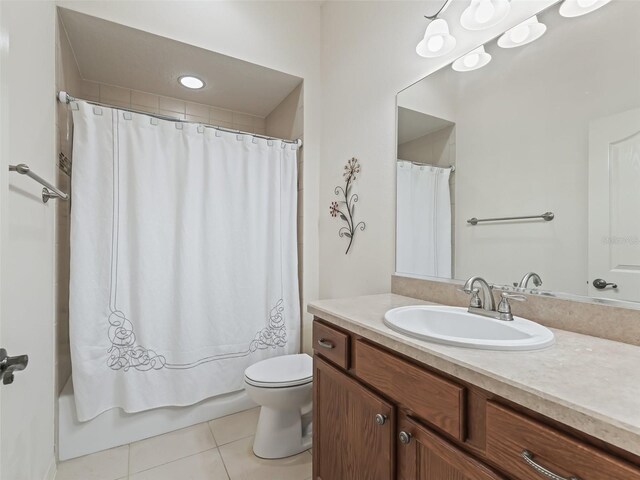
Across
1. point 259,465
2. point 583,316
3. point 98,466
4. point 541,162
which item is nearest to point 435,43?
point 541,162

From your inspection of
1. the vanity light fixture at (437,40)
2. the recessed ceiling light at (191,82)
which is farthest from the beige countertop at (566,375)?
the recessed ceiling light at (191,82)

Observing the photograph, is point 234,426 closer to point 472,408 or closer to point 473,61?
point 472,408

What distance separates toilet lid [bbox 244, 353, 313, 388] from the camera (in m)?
1.60

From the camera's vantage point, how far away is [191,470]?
156 cm

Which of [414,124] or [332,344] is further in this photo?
[414,124]

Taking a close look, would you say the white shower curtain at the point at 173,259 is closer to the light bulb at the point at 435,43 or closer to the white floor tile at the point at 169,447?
the white floor tile at the point at 169,447

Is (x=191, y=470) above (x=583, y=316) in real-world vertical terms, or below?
below

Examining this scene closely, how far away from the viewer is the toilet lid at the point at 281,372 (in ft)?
5.24

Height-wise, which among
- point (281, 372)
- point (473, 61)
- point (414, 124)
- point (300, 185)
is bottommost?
point (281, 372)

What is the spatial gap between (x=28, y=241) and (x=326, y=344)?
119 cm

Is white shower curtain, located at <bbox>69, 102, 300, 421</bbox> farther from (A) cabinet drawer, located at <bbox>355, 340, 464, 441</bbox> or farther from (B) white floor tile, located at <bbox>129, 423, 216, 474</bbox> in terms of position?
(A) cabinet drawer, located at <bbox>355, 340, 464, 441</bbox>

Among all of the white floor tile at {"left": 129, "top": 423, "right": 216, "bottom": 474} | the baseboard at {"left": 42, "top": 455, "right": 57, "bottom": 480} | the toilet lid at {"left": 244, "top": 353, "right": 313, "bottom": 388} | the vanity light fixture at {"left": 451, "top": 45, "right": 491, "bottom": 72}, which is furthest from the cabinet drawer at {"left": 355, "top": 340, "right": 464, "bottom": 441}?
the baseboard at {"left": 42, "top": 455, "right": 57, "bottom": 480}

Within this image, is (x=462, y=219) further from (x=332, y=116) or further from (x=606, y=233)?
(x=332, y=116)

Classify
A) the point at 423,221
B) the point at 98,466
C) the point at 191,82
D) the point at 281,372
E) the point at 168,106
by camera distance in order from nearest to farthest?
the point at 423,221, the point at 98,466, the point at 281,372, the point at 191,82, the point at 168,106
